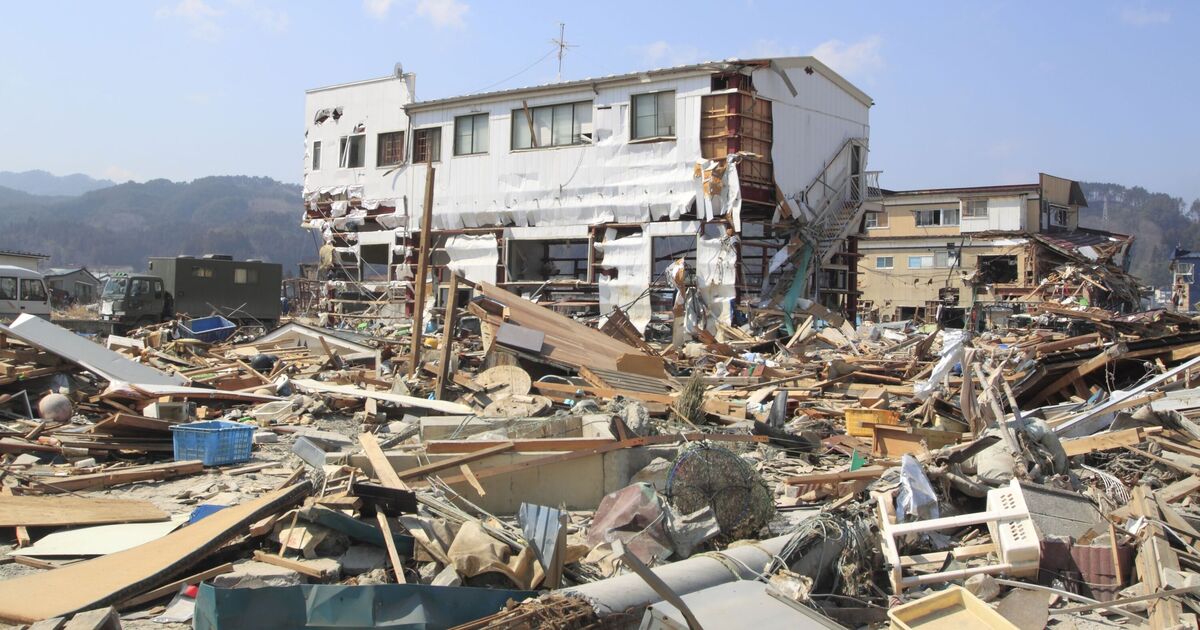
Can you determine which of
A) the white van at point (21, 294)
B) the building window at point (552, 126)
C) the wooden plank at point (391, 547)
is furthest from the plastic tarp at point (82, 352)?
the white van at point (21, 294)

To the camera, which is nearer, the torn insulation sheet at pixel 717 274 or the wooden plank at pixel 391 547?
the wooden plank at pixel 391 547

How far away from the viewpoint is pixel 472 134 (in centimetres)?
2744

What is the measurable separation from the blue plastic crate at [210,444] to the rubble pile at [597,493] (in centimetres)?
3

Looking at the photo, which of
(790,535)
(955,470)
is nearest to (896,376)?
(955,470)

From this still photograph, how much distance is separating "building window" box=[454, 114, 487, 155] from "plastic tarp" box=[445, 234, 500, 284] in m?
2.58

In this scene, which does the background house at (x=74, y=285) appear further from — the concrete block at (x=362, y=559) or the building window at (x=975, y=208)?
the concrete block at (x=362, y=559)

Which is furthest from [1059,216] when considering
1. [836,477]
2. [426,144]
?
[836,477]

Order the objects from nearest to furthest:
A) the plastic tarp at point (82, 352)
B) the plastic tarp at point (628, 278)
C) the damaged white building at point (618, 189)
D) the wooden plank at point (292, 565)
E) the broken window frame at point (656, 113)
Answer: the wooden plank at point (292, 565) < the plastic tarp at point (82, 352) < the damaged white building at point (618, 189) < the broken window frame at point (656, 113) < the plastic tarp at point (628, 278)

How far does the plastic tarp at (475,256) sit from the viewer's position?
27.2 meters

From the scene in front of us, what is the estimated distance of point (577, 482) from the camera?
8352mm

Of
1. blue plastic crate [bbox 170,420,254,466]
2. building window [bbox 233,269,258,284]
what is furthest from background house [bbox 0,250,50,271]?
blue plastic crate [bbox 170,420,254,466]

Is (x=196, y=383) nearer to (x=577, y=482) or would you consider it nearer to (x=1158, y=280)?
(x=577, y=482)

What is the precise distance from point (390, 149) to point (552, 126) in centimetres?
652

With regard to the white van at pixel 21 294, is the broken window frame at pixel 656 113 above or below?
above
